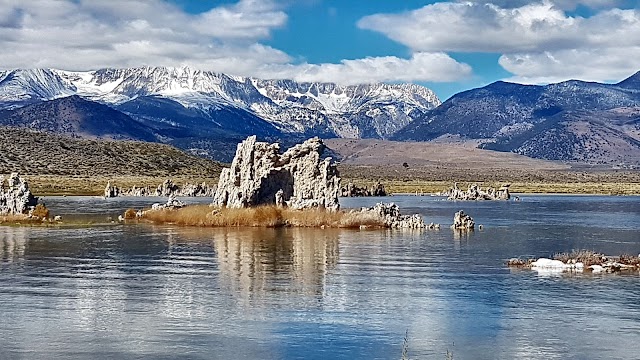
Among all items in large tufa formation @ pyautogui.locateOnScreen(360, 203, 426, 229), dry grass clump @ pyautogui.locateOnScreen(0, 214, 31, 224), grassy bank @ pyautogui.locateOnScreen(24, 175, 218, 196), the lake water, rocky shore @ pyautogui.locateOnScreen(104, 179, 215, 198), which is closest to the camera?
the lake water

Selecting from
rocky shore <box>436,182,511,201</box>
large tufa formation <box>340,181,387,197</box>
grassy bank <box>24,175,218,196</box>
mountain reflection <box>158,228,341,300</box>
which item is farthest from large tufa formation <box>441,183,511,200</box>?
mountain reflection <box>158,228,341,300</box>

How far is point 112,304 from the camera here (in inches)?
1188

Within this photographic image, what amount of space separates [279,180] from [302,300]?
36249mm

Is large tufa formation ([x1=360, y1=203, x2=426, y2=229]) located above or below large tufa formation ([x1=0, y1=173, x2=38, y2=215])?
below

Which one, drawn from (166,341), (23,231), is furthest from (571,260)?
(23,231)

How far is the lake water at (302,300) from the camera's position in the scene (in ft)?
79.4

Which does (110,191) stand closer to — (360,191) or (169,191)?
(169,191)

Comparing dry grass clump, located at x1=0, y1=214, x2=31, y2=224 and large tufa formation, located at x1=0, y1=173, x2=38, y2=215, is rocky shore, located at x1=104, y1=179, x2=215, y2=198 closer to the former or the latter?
large tufa formation, located at x1=0, y1=173, x2=38, y2=215

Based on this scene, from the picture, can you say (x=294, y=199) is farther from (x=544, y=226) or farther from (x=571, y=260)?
(x=571, y=260)

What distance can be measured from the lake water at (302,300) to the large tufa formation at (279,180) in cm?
1168

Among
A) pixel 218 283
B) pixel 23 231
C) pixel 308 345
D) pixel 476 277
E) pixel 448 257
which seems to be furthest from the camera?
pixel 23 231

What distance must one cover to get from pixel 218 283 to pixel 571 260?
17.6m

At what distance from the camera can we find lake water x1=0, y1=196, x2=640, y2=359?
79.4 feet

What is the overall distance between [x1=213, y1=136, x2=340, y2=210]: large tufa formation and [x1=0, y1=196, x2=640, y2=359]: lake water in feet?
38.3
